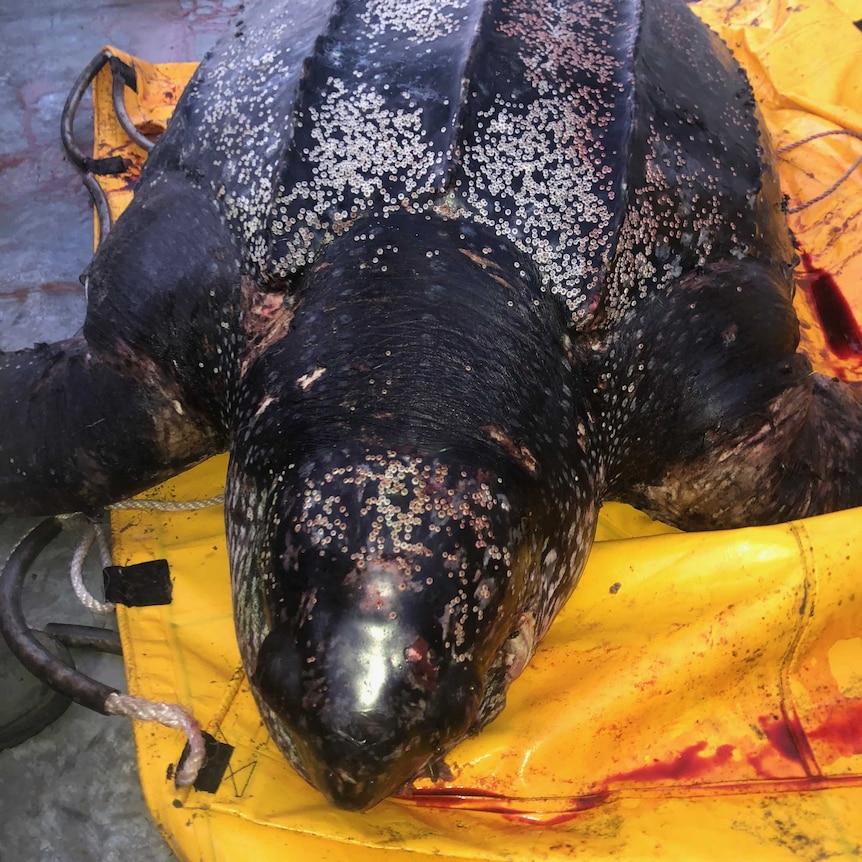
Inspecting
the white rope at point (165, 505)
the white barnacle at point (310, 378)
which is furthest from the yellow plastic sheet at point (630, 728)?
the white barnacle at point (310, 378)

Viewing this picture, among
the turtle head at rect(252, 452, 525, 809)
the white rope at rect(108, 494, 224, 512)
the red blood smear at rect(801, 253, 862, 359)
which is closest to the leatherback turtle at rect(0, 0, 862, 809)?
the turtle head at rect(252, 452, 525, 809)

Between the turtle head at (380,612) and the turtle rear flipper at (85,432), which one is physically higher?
the turtle head at (380,612)

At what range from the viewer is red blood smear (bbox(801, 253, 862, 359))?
6.08ft

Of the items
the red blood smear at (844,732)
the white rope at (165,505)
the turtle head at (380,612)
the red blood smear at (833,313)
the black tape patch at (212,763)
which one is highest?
the turtle head at (380,612)

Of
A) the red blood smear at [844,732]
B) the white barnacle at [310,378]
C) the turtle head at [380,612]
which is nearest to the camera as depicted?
the turtle head at [380,612]

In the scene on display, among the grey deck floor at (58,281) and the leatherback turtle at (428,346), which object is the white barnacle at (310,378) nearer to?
the leatherback turtle at (428,346)

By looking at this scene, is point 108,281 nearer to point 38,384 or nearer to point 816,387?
point 38,384

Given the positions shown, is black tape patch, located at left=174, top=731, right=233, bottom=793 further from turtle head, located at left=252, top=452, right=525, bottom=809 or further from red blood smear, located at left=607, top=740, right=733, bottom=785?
red blood smear, located at left=607, top=740, right=733, bottom=785

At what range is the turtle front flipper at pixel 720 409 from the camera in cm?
124

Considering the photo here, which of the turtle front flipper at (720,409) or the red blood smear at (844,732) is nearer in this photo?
the turtle front flipper at (720,409)

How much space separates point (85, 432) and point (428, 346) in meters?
0.70

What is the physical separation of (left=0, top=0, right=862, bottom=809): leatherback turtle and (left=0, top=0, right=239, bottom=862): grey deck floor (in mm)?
444

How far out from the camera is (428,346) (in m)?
1.04

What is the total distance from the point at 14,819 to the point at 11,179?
1870 mm
